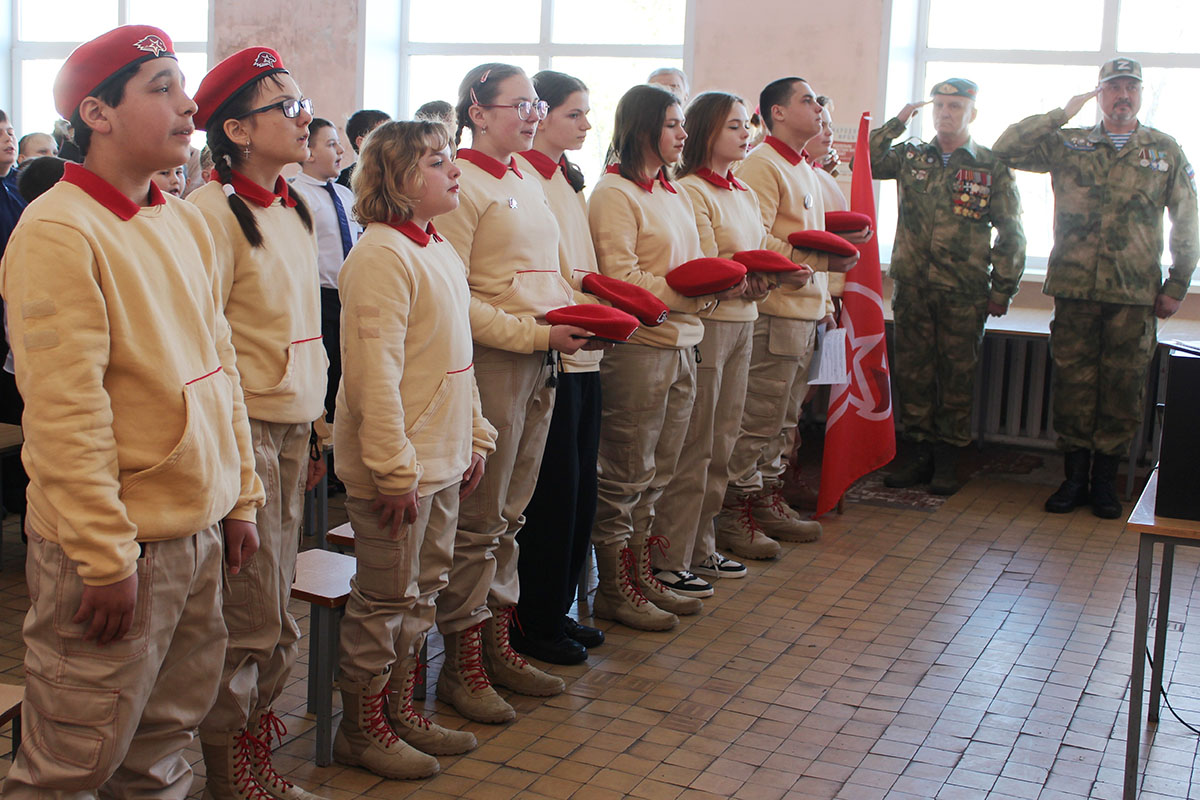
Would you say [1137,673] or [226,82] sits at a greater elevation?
[226,82]

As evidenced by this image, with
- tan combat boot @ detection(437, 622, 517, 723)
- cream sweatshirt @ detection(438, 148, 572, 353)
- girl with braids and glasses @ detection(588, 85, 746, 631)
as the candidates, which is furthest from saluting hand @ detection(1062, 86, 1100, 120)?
tan combat boot @ detection(437, 622, 517, 723)

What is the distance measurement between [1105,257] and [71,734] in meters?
4.57

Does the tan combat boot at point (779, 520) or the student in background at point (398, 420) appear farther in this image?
the tan combat boot at point (779, 520)

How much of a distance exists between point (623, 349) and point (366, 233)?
3.71 ft

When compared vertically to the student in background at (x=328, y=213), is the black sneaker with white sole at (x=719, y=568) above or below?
below

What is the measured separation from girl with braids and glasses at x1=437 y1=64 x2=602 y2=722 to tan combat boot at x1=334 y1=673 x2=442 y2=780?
30 centimetres

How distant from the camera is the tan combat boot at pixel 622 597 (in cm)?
351

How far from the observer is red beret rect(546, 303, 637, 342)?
275cm

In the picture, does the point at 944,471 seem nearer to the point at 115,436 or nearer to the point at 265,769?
the point at 265,769

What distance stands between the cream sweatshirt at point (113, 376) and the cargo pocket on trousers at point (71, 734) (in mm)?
191

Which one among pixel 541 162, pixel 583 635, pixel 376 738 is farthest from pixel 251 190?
pixel 583 635

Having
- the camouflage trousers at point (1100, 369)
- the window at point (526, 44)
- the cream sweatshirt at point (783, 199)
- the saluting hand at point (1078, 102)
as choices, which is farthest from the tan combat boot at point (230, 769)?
the window at point (526, 44)

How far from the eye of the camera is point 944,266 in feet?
17.3

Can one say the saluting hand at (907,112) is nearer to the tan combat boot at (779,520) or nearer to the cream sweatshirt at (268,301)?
the tan combat boot at (779,520)
